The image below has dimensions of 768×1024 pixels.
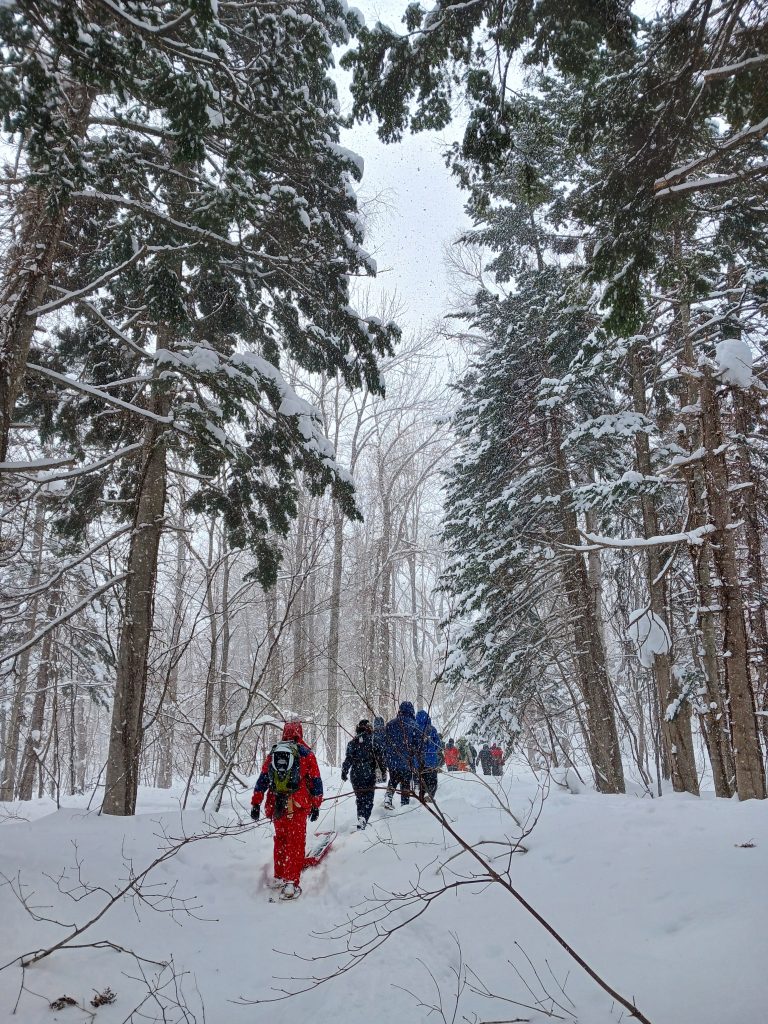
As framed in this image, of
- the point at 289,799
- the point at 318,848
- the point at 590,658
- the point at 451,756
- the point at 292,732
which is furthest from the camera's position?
the point at 451,756

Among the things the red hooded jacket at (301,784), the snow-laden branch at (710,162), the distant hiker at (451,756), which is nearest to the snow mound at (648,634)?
the red hooded jacket at (301,784)

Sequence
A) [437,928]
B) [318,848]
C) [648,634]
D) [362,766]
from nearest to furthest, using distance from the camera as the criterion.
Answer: [437,928]
[648,634]
[318,848]
[362,766]

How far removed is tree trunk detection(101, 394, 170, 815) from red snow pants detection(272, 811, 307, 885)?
1.78 meters

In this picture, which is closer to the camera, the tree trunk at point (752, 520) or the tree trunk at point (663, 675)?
the tree trunk at point (752, 520)

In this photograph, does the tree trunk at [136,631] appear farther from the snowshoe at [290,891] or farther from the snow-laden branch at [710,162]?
the snow-laden branch at [710,162]

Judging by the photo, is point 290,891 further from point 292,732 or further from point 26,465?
point 26,465

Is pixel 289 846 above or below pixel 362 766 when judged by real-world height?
below

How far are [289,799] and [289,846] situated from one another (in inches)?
16.9

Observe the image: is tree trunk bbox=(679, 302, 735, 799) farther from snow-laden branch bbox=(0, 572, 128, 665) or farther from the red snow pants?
snow-laden branch bbox=(0, 572, 128, 665)

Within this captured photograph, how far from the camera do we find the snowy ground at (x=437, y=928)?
9.43 ft

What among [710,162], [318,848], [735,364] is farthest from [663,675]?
[710,162]

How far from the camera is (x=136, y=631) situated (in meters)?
6.21

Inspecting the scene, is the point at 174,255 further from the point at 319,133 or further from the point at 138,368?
the point at 138,368

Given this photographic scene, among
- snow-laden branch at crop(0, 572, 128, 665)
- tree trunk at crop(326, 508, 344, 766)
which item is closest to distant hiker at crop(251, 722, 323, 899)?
snow-laden branch at crop(0, 572, 128, 665)
